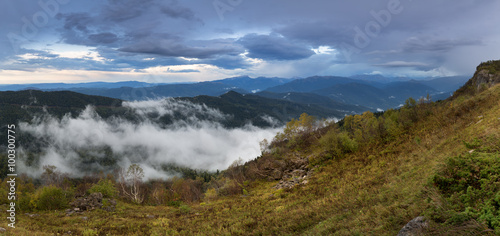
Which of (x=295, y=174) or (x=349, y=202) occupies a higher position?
(x=349, y=202)

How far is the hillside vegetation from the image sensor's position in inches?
303

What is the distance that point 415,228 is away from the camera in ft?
23.8

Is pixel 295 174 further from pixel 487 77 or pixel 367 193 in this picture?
pixel 487 77

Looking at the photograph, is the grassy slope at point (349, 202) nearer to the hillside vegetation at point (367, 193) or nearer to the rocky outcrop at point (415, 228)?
the hillside vegetation at point (367, 193)

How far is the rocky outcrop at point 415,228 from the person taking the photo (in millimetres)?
7043

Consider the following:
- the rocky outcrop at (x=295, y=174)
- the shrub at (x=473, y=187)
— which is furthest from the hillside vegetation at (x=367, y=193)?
the rocky outcrop at (x=295, y=174)

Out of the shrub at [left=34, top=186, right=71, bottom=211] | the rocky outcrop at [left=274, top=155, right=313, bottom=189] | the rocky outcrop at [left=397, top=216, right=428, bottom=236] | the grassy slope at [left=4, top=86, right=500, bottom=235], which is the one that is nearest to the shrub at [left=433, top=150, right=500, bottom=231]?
the grassy slope at [left=4, top=86, right=500, bottom=235]

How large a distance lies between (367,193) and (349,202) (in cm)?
160

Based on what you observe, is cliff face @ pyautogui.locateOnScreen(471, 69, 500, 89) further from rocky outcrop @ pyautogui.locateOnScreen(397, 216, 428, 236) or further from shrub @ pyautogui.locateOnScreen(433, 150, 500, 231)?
rocky outcrop @ pyautogui.locateOnScreen(397, 216, 428, 236)

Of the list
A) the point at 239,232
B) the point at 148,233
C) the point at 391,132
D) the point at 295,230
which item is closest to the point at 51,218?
the point at 148,233

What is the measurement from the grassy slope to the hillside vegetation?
79mm

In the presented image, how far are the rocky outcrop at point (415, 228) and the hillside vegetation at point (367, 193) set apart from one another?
0.21 metres

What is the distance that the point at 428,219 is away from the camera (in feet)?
23.9

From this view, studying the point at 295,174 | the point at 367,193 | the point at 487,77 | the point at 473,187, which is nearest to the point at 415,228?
the point at 473,187
